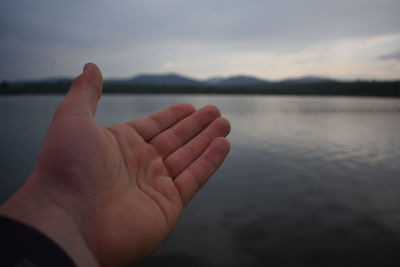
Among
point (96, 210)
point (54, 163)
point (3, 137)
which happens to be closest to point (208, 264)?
point (96, 210)

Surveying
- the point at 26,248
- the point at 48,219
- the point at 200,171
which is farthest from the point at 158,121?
the point at 26,248

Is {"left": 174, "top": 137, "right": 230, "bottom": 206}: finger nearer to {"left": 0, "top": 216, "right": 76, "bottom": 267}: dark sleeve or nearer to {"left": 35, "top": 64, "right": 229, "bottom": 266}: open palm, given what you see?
{"left": 35, "top": 64, "right": 229, "bottom": 266}: open palm

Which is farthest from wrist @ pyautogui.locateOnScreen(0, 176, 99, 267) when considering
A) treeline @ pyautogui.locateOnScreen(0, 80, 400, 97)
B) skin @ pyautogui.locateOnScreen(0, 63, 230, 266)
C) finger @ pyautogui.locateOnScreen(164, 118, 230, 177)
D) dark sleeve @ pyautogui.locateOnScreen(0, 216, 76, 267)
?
treeline @ pyautogui.locateOnScreen(0, 80, 400, 97)

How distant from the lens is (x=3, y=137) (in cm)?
1873

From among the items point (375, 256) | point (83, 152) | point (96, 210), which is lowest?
point (375, 256)

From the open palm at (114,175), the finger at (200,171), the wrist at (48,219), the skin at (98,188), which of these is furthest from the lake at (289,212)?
the wrist at (48,219)

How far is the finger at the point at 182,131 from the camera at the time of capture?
3674 millimetres

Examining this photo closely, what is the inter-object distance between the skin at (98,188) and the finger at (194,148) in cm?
2

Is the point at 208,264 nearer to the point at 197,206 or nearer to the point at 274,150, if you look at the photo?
the point at 197,206

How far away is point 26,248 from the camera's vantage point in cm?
155

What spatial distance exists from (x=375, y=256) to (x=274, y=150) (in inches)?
368

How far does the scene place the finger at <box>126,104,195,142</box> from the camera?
12.0 feet

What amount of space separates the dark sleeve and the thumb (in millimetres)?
1215

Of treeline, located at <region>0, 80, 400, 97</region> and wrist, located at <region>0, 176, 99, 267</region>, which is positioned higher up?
treeline, located at <region>0, 80, 400, 97</region>
